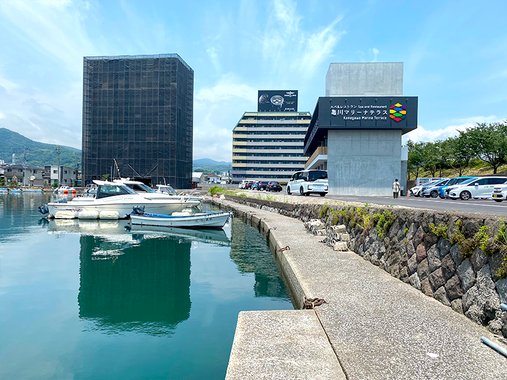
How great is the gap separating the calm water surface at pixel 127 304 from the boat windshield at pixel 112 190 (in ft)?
26.5

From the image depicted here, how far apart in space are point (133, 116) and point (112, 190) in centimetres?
6272

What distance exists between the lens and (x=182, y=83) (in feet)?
274

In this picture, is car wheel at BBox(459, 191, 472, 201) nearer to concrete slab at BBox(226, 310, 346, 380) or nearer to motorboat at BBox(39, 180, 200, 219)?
motorboat at BBox(39, 180, 200, 219)

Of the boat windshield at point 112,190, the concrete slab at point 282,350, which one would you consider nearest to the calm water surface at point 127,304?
the concrete slab at point 282,350

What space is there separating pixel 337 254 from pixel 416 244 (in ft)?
10.3

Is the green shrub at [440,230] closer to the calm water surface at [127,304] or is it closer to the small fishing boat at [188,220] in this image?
the calm water surface at [127,304]

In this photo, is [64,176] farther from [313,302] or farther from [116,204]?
[313,302]

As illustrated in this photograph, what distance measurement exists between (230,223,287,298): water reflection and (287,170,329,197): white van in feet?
29.1

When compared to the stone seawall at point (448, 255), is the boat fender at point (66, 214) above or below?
below

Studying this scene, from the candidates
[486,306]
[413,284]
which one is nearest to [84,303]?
[413,284]

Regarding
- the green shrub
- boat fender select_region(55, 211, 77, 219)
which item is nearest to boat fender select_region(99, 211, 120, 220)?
boat fender select_region(55, 211, 77, 219)

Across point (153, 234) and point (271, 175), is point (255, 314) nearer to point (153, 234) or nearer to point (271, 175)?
point (153, 234)

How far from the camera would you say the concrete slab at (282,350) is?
3.07 meters

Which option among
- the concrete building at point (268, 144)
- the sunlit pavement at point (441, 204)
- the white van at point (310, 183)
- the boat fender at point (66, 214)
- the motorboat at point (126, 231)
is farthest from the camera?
the concrete building at point (268, 144)
